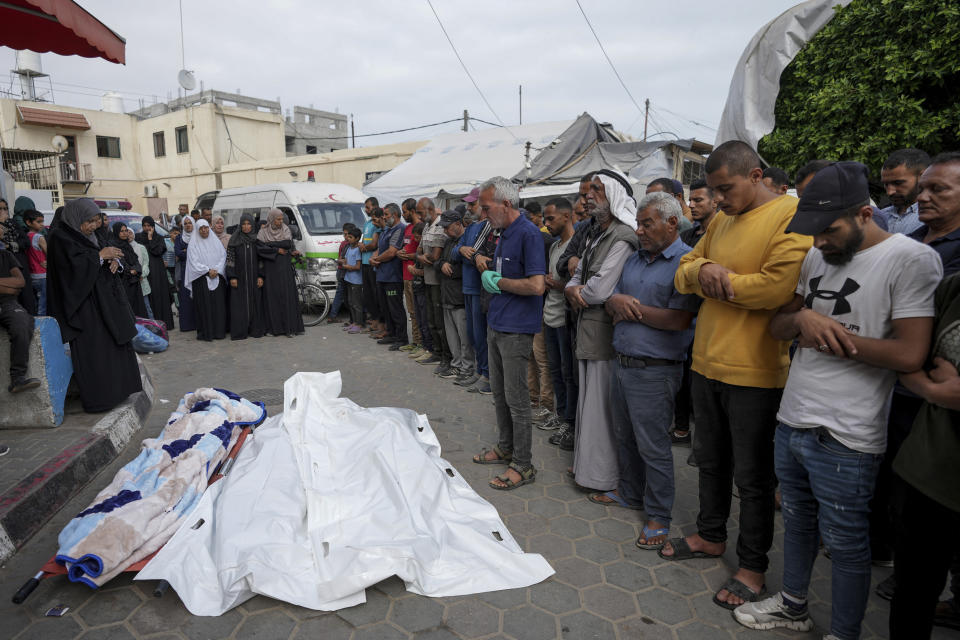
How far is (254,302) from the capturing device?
920 centimetres

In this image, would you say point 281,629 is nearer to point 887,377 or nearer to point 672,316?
point 672,316

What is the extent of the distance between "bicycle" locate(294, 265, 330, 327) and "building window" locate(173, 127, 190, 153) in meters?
23.5

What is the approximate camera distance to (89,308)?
17.2ft

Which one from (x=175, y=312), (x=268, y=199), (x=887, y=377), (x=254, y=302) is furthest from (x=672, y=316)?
(x=175, y=312)

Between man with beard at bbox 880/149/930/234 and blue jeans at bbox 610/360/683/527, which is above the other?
man with beard at bbox 880/149/930/234

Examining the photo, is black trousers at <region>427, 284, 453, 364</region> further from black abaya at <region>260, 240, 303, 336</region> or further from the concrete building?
the concrete building

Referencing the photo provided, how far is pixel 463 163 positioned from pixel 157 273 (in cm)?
933

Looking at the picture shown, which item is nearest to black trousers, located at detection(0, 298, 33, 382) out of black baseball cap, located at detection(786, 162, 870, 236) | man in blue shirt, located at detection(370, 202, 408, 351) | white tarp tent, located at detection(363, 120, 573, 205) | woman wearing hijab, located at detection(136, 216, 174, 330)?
man in blue shirt, located at detection(370, 202, 408, 351)

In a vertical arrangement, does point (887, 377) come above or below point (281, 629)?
above

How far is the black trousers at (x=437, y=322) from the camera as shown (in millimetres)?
7143

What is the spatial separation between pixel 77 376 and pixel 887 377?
20.3 feet

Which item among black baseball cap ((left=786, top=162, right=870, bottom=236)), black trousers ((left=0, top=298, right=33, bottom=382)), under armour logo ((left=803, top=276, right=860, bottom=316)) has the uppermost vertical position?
black baseball cap ((left=786, top=162, right=870, bottom=236))

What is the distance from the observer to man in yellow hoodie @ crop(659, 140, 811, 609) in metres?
2.50

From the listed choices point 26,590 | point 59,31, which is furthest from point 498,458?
point 59,31
